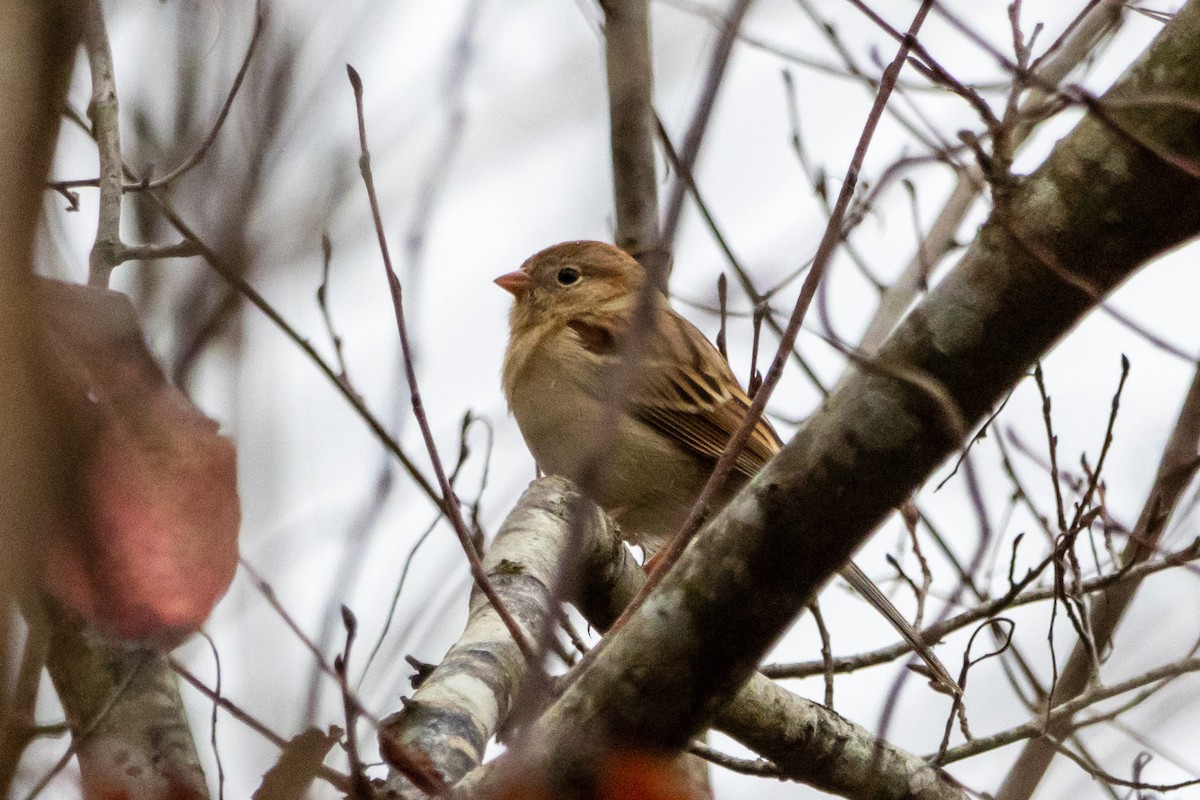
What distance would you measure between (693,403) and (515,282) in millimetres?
1333

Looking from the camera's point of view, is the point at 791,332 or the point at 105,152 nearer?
the point at 791,332

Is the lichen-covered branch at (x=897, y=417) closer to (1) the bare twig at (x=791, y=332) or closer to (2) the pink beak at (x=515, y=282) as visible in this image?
(1) the bare twig at (x=791, y=332)

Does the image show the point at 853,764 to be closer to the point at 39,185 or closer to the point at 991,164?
the point at 991,164

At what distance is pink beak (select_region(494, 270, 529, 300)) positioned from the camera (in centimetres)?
674

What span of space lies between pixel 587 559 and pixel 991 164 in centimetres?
205

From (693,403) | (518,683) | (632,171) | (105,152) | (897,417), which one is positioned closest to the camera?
(897,417)

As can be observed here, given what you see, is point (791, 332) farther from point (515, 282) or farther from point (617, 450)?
point (515, 282)

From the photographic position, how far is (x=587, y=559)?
3.97 meters

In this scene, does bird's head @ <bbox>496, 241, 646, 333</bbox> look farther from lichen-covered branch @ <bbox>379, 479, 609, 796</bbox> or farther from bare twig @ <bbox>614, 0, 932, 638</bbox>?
bare twig @ <bbox>614, 0, 932, 638</bbox>

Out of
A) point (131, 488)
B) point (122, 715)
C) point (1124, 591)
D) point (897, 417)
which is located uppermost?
point (1124, 591)

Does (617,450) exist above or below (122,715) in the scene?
above

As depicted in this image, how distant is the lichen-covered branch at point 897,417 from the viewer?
2.11 m

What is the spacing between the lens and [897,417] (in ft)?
7.11

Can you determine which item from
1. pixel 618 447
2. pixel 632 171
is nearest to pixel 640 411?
pixel 618 447
